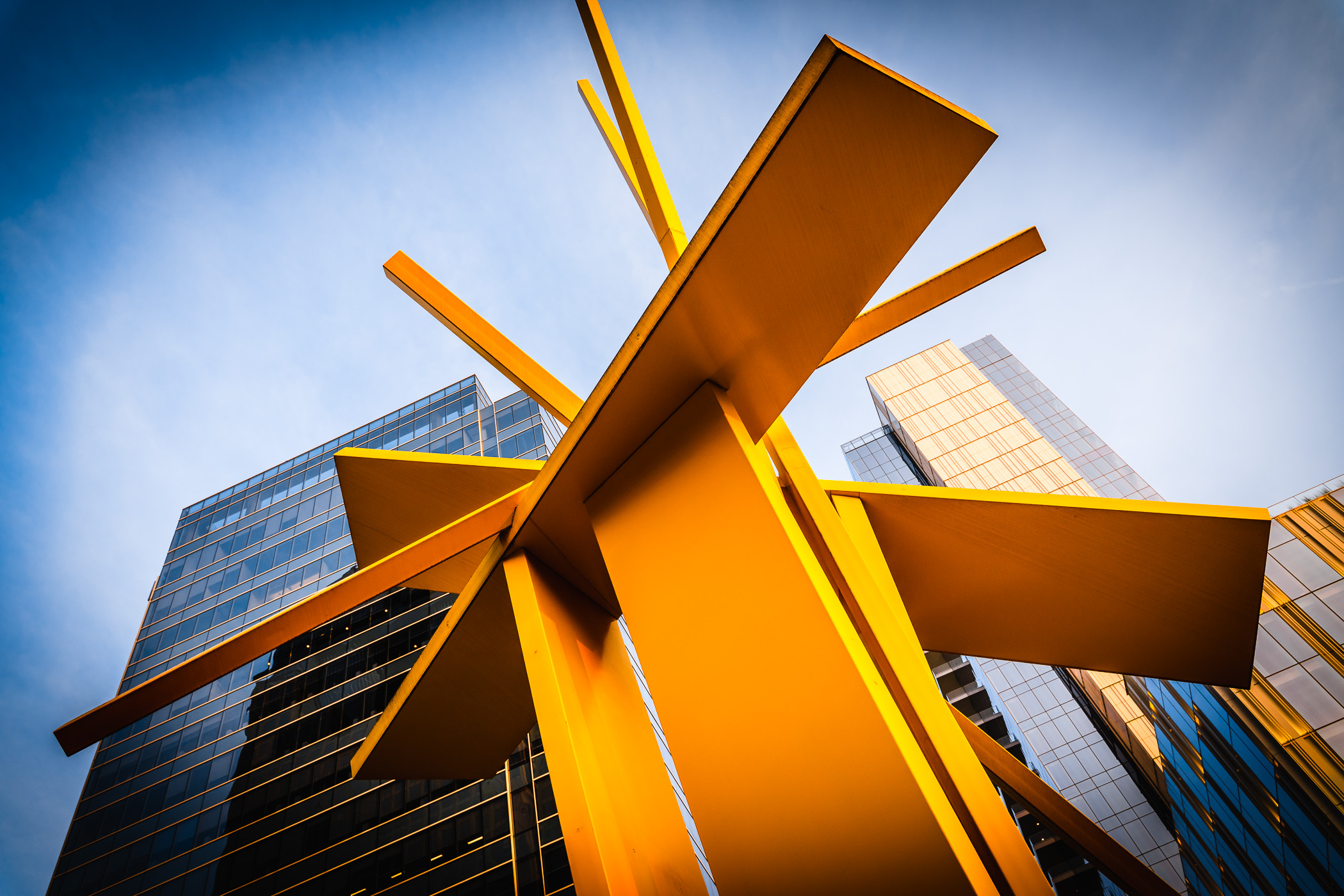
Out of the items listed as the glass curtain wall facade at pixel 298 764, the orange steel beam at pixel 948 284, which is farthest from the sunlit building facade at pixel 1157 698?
the glass curtain wall facade at pixel 298 764

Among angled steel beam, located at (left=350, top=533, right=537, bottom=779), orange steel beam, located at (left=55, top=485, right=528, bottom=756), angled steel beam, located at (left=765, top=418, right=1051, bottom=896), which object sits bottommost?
angled steel beam, located at (left=765, top=418, right=1051, bottom=896)

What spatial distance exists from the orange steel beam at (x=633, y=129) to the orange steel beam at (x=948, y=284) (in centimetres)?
219

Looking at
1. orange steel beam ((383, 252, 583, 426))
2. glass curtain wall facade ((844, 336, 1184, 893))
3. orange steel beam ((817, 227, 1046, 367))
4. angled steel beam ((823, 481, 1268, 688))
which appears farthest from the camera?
glass curtain wall facade ((844, 336, 1184, 893))

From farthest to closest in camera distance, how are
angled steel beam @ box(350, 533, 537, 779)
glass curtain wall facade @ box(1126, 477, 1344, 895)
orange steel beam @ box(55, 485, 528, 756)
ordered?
glass curtain wall facade @ box(1126, 477, 1344, 895) < angled steel beam @ box(350, 533, 537, 779) < orange steel beam @ box(55, 485, 528, 756)

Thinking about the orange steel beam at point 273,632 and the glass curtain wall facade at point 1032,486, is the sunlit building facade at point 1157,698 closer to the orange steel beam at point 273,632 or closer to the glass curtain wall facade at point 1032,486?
the glass curtain wall facade at point 1032,486

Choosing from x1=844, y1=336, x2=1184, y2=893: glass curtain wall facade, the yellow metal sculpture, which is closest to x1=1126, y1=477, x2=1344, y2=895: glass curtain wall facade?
the yellow metal sculpture

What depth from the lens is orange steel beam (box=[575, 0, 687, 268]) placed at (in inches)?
259

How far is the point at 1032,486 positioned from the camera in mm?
47656

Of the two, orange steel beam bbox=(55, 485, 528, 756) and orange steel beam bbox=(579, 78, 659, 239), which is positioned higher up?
orange steel beam bbox=(579, 78, 659, 239)

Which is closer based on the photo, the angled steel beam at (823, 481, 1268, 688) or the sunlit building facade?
the angled steel beam at (823, 481, 1268, 688)

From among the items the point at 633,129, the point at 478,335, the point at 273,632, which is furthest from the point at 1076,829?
the point at 633,129

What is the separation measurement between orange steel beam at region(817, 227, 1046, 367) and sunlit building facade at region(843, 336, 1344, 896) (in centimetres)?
1102

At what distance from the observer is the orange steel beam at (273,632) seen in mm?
4133

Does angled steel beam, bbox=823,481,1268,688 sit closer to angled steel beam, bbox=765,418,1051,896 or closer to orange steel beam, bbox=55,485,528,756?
angled steel beam, bbox=765,418,1051,896
